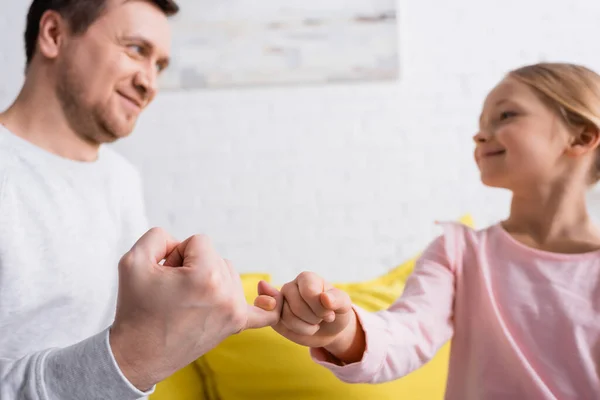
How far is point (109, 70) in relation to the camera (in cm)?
127

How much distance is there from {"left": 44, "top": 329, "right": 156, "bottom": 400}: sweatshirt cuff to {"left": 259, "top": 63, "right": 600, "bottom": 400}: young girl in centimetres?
32

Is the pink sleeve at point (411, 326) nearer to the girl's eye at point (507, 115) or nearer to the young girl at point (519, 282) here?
the young girl at point (519, 282)

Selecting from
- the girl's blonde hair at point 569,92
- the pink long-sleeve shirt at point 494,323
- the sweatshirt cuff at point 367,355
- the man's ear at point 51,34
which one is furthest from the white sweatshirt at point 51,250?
the girl's blonde hair at point 569,92

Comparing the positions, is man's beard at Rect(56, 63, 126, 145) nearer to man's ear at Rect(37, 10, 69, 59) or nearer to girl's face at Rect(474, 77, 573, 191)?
man's ear at Rect(37, 10, 69, 59)

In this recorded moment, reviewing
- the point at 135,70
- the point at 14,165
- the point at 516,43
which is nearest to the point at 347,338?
the point at 14,165

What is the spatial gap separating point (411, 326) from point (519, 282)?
0.70 ft

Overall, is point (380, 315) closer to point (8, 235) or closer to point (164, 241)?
point (164, 241)

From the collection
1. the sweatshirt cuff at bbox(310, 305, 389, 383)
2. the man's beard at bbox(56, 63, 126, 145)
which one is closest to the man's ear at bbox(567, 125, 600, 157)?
the sweatshirt cuff at bbox(310, 305, 389, 383)

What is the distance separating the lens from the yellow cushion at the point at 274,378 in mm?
1241

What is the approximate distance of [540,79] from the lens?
1027 millimetres

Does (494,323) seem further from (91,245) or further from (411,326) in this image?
(91,245)

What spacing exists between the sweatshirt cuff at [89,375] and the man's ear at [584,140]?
83 centimetres

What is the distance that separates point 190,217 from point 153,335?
5.18ft

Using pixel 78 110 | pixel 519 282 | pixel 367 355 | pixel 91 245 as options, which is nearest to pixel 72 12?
pixel 78 110
